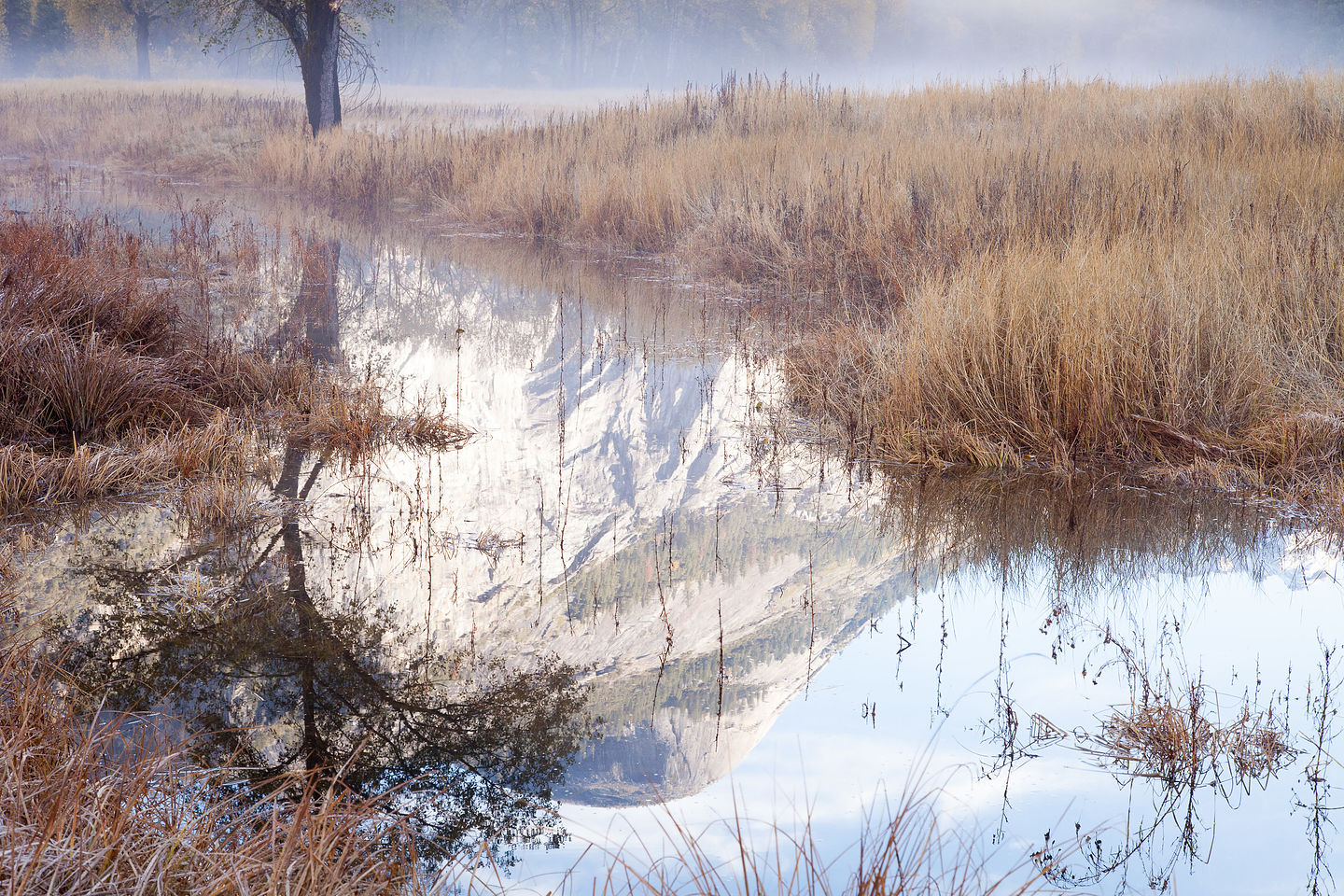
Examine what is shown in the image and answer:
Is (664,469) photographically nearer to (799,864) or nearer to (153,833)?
(799,864)

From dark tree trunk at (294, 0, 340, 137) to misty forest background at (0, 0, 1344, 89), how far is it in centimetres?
3206

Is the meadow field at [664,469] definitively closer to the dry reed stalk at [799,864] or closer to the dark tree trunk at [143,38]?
the dry reed stalk at [799,864]

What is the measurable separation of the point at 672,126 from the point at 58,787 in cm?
1255

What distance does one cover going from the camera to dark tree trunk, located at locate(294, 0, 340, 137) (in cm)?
1647

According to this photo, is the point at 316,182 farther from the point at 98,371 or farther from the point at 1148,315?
the point at 1148,315

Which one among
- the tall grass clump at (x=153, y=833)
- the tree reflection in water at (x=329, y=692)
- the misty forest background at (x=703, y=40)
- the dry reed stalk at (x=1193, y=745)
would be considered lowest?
the tree reflection in water at (x=329, y=692)

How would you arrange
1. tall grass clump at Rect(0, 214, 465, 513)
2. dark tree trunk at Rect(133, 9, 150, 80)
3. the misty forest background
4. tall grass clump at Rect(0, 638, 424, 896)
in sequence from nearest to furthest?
tall grass clump at Rect(0, 638, 424, 896)
tall grass clump at Rect(0, 214, 465, 513)
dark tree trunk at Rect(133, 9, 150, 80)
the misty forest background

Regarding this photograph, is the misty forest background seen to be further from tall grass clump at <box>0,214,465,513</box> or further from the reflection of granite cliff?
the reflection of granite cliff

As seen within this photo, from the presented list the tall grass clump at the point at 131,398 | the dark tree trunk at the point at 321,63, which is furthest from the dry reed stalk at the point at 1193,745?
the dark tree trunk at the point at 321,63

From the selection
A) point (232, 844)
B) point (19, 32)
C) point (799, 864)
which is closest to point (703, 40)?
point (19, 32)

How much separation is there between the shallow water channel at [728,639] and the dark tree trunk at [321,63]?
14158 millimetres

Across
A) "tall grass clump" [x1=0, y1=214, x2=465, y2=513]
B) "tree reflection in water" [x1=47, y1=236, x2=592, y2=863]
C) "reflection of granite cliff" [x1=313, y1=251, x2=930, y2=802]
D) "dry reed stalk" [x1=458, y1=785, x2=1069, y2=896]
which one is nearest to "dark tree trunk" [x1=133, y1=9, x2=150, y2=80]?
"tall grass clump" [x1=0, y1=214, x2=465, y2=513]

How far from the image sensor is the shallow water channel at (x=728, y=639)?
2293mm

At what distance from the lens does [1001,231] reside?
704 centimetres
